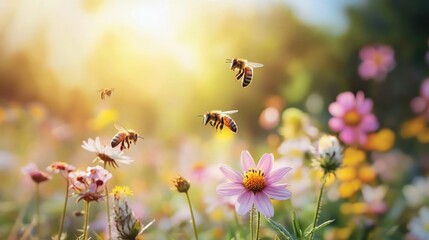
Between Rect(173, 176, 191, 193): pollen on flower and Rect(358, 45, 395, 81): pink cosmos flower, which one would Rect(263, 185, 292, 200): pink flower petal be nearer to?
Rect(173, 176, 191, 193): pollen on flower

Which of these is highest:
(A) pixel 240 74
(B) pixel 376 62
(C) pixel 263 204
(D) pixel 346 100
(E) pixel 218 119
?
(B) pixel 376 62

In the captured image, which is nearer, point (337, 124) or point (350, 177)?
point (337, 124)

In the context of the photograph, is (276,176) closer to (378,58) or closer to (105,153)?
(105,153)

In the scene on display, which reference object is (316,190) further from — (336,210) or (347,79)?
(347,79)

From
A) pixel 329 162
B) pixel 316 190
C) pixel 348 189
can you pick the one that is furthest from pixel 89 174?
pixel 348 189

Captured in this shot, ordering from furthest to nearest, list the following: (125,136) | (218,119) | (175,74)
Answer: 1. (175,74)
2. (218,119)
3. (125,136)

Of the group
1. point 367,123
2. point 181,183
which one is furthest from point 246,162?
point 367,123

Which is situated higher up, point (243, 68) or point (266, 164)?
point (243, 68)
